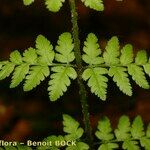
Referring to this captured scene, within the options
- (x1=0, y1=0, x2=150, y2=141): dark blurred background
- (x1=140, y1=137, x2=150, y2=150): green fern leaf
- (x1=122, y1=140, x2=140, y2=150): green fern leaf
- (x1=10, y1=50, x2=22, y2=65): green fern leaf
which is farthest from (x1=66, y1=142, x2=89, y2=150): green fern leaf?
(x1=0, y1=0, x2=150, y2=141): dark blurred background

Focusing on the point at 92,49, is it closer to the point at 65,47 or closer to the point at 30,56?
the point at 65,47

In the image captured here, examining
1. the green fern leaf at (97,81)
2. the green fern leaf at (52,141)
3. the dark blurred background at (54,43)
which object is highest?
the dark blurred background at (54,43)

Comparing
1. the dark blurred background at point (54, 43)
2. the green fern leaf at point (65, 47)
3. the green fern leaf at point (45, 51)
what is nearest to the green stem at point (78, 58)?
the green fern leaf at point (65, 47)

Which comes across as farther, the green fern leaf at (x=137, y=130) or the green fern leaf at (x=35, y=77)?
the green fern leaf at (x=137, y=130)

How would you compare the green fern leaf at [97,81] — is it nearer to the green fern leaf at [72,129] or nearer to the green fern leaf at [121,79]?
the green fern leaf at [121,79]

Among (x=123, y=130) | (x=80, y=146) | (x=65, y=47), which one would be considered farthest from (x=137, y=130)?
(x=65, y=47)

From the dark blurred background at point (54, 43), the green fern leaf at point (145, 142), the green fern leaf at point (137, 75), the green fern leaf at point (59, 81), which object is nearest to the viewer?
the green fern leaf at point (59, 81)

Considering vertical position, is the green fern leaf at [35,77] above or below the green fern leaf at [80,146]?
above
